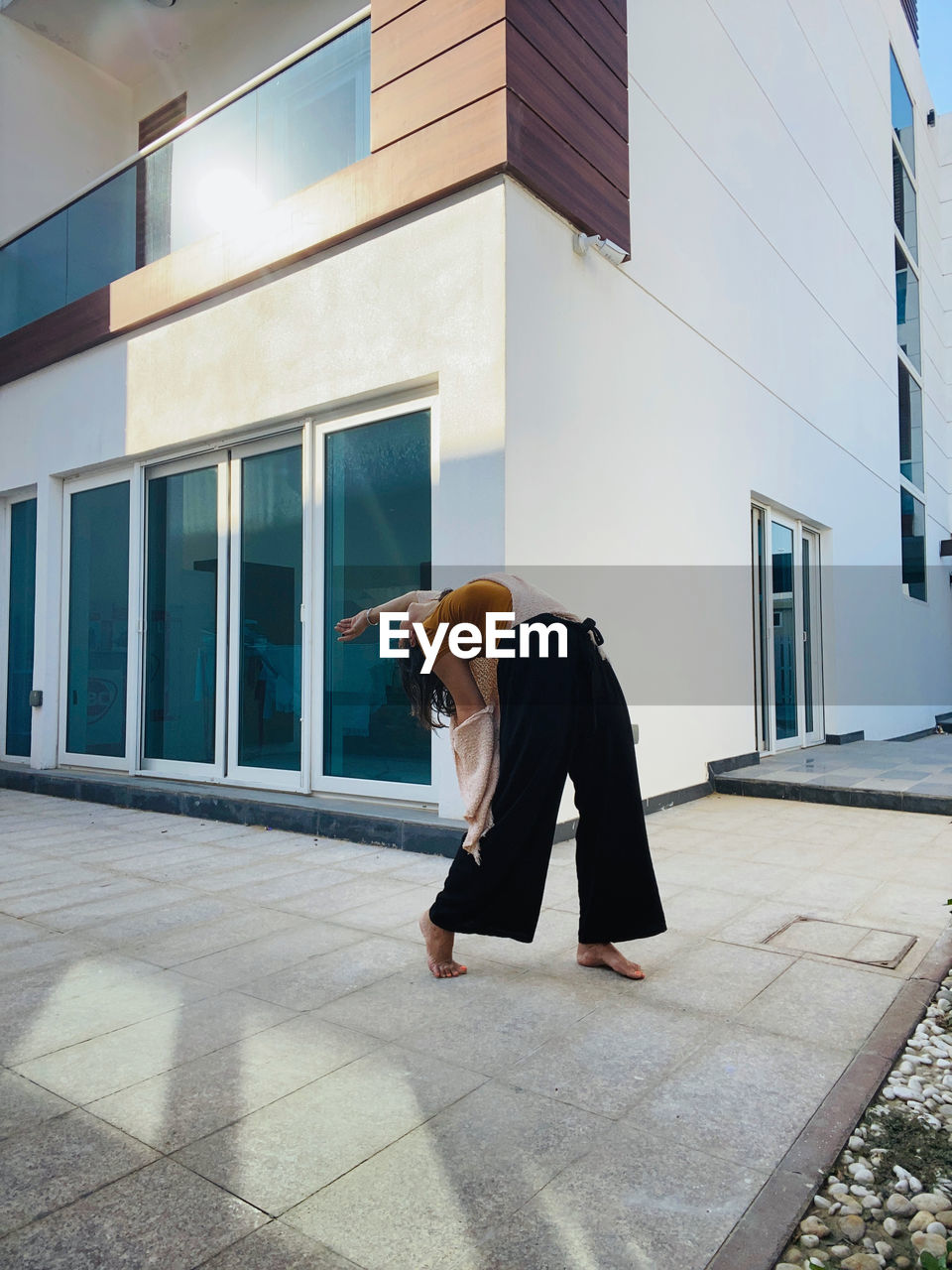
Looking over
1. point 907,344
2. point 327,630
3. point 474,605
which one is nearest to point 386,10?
point 327,630

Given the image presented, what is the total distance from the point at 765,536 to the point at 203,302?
4.97 m

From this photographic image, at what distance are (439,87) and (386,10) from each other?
2.46 ft

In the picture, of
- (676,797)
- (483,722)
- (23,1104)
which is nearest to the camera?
(23,1104)

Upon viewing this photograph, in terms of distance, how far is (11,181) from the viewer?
327 inches

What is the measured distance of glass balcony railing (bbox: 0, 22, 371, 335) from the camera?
5180 millimetres

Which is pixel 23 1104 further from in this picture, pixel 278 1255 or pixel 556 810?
pixel 556 810

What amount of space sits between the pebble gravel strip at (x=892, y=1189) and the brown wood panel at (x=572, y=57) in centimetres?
472

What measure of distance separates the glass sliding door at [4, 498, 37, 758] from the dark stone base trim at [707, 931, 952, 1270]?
715 cm

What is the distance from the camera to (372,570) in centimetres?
511

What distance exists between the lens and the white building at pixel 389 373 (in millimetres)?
4562

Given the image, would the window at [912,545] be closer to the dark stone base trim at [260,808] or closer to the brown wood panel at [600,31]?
the brown wood panel at [600,31]

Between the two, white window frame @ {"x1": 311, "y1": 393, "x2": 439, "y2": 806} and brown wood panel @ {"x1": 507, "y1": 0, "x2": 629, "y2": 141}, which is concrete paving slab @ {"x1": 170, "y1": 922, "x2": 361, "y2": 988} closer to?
white window frame @ {"x1": 311, "y1": 393, "x2": 439, "y2": 806}

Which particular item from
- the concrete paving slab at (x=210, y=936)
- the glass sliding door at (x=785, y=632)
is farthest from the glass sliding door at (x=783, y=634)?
the concrete paving slab at (x=210, y=936)

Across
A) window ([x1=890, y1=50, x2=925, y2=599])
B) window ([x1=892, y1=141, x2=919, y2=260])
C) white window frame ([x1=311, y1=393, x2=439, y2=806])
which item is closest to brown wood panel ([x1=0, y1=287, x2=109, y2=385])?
white window frame ([x1=311, y1=393, x2=439, y2=806])
